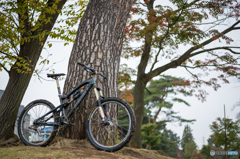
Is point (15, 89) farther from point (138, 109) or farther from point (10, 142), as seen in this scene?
point (138, 109)

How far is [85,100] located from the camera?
10.3ft

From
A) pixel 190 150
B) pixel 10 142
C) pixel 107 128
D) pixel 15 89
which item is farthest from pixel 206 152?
pixel 107 128

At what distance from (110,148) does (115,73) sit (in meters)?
1.30

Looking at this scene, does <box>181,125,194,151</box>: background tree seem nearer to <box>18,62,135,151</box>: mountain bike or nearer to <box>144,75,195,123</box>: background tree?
<box>144,75,195,123</box>: background tree

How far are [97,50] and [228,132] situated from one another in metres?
15.4

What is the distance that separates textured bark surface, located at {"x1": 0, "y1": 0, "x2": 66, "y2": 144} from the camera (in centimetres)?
428

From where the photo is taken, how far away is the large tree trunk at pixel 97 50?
3107mm

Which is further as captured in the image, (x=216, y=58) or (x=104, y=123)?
(x=216, y=58)

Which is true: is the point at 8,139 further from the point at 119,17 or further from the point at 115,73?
the point at 119,17

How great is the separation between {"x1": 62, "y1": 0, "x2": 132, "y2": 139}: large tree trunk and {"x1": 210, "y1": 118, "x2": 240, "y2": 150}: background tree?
14499 millimetres

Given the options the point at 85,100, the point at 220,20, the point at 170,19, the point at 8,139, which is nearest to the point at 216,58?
the point at 220,20

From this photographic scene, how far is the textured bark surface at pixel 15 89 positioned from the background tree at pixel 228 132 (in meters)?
14.5

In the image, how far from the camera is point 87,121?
109 inches

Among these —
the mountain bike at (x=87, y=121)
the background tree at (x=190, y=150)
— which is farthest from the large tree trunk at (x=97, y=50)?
the background tree at (x=190, y=150)
